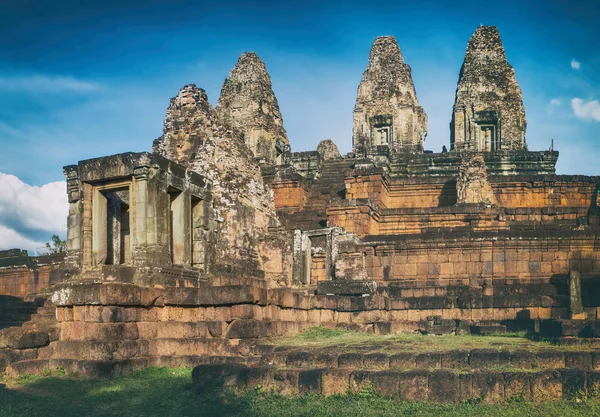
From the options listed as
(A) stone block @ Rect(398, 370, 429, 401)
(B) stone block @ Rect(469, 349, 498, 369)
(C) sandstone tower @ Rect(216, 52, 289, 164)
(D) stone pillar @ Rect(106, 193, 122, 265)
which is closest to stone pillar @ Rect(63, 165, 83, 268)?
(D) stone pillar @ Rect(106, 193, 122, 265)

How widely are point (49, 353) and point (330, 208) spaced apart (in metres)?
13.3

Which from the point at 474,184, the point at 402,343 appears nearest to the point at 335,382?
the point at 402,343

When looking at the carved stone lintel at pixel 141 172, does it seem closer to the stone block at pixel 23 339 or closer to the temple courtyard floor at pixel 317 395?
the stone block at pixel 23 339

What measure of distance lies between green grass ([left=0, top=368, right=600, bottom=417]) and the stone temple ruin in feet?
0.88

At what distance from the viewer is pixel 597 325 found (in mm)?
13758

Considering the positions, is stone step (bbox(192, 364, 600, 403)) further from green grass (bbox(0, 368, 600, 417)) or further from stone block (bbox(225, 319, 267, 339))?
stone block (bbox(225, 319, 267, 339))

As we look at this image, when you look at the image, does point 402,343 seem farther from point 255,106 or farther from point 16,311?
point 255,106

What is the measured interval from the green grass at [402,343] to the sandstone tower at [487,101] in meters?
26.2

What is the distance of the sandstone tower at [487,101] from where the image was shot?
40344mm

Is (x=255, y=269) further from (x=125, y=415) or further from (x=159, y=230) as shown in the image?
(x=125, y=415)

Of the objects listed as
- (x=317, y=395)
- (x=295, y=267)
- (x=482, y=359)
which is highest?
(x=295, y=267)

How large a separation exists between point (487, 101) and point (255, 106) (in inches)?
528

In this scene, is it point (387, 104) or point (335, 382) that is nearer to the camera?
point (335, 382)

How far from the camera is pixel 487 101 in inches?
1610
